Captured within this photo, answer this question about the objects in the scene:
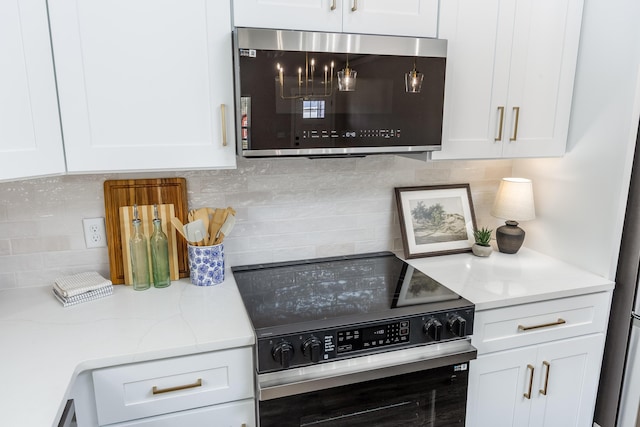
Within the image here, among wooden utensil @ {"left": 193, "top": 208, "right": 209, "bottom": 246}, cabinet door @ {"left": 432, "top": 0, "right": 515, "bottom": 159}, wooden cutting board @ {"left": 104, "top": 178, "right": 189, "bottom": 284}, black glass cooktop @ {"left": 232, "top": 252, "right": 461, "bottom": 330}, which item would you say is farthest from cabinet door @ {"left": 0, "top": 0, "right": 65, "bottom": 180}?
cabinet door @ {"left": 432, "top": 0, "right": 515, "bottom": 159}

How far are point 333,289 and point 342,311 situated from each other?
21cm

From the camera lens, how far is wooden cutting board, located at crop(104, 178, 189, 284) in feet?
5.87

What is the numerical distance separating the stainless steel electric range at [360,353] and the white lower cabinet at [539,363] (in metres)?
0.16

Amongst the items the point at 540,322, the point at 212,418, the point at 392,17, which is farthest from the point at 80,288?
the point at 540,322

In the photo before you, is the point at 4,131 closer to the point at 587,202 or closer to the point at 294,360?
the point at 294,360

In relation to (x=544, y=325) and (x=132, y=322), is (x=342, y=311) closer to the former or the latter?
(x=132, y=322)

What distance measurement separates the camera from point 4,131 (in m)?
1.29

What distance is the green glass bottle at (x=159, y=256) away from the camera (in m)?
1.77

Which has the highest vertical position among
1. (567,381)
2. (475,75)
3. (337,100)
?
(475,75)

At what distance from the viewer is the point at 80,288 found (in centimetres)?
164

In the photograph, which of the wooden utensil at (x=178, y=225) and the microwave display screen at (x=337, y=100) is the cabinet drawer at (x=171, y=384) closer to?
the wooden utensil at (x=178, y=225)

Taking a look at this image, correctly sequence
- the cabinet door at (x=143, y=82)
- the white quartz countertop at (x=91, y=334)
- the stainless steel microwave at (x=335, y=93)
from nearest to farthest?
the white quartz countertop at (x=91, y=334) < the cabinet door at (x=143, y=82) < the stainless steel microwave at (x=335, y=93)

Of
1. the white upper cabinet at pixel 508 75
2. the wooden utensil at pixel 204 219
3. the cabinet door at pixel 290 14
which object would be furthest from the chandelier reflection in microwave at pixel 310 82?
the wooden utensil at pixel 204 219

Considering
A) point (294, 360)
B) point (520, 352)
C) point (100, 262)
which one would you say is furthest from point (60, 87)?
point (520, 352)
